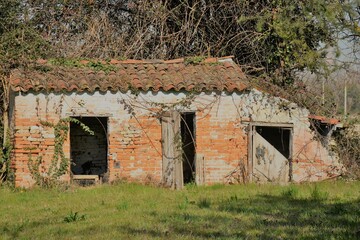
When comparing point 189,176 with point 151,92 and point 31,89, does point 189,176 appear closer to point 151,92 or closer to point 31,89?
point 151,92

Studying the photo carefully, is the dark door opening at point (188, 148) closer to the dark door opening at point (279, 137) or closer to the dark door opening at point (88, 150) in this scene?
the dark door opening at point (279, 137)

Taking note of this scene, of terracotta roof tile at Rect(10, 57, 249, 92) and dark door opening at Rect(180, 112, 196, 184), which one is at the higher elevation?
terracotta roof tile at Rect(10, 57, 249, 92)

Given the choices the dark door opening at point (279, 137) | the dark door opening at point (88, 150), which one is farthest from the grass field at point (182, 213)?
the dark door opening at point (88, 150)

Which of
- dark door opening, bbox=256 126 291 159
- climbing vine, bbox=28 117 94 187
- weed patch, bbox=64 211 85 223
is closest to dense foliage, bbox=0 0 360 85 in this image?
dark door opening, bbox=256 126 291 159

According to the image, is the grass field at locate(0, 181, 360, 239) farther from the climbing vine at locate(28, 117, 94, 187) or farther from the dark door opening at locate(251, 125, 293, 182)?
the dark door opening at locate(251, 125, 293, 182)

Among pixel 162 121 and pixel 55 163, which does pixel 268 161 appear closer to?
pixel 162 121

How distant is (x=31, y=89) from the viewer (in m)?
15.0

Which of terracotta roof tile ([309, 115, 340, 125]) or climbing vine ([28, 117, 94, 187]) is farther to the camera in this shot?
terracotta roof tile ([309, 115, 340, 125])

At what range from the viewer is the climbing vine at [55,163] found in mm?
14891

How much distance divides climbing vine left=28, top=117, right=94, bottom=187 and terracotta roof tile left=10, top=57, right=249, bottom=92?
3.21ft

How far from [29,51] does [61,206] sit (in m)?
7.03

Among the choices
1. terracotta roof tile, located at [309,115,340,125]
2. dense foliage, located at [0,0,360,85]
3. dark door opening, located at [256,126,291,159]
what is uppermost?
dense foliage, located at [0,0,360,85]

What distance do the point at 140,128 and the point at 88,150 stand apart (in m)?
4.30

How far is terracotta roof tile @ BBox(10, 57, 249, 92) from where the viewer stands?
15.1 metres
